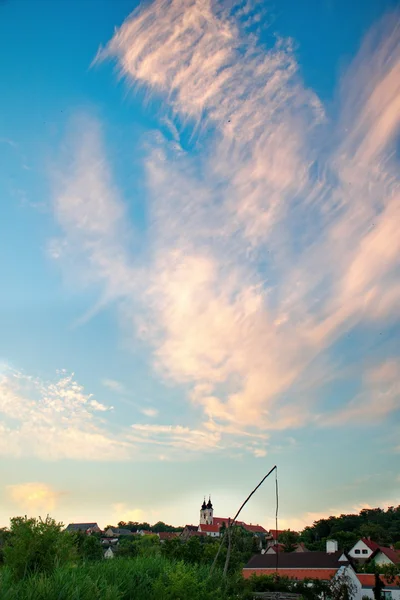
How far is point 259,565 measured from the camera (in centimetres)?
7262

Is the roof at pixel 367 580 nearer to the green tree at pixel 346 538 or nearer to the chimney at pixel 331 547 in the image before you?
the chimney at pixel 331 547

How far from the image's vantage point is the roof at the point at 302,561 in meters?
65.4

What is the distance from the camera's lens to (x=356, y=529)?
115m

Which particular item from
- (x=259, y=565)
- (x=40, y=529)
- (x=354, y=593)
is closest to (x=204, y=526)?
(x=259, y=565)

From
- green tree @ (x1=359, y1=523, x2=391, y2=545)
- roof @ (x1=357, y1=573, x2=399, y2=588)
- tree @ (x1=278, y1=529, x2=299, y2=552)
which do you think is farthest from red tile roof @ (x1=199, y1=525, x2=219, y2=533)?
roof @ (x1=357, y1=573, x2=399, y2=588)

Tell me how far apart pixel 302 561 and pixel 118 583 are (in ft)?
201

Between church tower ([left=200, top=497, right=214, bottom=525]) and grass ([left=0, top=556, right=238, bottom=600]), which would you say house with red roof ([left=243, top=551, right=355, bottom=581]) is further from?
church tower ([left=200, top=497, right=214, bottom=525])

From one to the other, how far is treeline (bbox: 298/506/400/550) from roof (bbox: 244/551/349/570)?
851 inches

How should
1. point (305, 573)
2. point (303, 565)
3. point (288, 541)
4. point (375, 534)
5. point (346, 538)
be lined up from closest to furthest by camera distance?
point (305, 573), point (303, 565), point (288, 541), point (346, 538), point (375, 534)

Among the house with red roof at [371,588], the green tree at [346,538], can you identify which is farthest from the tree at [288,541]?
the house with red roof at [371,588]

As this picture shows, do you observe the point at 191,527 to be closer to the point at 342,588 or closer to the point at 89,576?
the point at 342,588

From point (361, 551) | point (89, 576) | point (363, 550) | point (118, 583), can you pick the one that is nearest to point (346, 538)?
point (361, 551)

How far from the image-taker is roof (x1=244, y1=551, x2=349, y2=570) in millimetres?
65400

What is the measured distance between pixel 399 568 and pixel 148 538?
3908 inches
